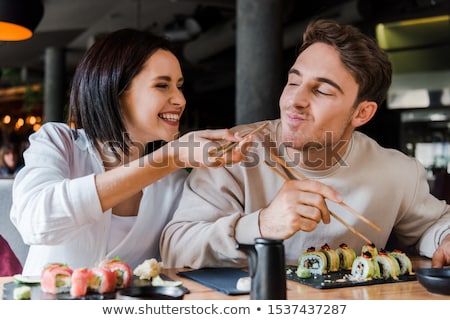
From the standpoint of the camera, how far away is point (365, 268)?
1.45 m

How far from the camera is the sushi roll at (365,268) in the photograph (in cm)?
145

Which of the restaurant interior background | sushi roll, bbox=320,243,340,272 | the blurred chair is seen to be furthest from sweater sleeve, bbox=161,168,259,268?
the restaurant interior background

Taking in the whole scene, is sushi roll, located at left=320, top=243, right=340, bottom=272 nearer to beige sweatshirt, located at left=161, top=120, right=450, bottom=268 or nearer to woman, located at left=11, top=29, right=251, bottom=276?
beige sweatshirt, located at left=161, top=120, right=450, bottom=268

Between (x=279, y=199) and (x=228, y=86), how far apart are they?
987cm

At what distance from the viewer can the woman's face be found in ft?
5.69

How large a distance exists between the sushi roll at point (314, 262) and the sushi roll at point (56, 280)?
0.62 meters

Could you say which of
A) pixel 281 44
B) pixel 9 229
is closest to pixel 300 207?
pixel 9 229

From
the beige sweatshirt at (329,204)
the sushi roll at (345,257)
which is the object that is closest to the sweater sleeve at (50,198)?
the beige sweatshirt at (329,204)

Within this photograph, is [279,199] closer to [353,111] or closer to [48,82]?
[353,111]

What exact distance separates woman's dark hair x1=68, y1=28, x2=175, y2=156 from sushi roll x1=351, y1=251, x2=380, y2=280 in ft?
2.72

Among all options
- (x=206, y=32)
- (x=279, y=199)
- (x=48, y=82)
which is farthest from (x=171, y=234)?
(x=48, y=82)

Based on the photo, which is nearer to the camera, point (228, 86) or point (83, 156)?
point (83, 156)

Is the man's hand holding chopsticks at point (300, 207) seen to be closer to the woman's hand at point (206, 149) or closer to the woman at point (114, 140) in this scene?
the woman's hand at point (206, 149)

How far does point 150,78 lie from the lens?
176 centimetres
